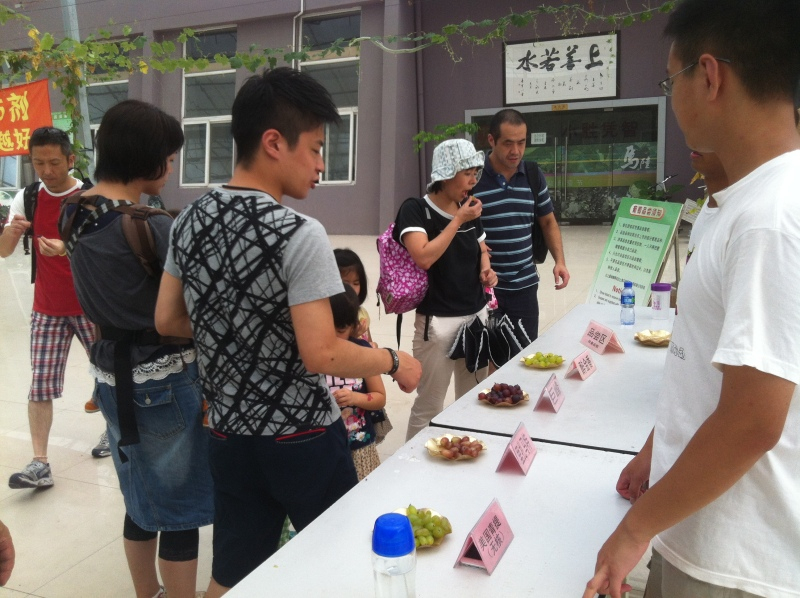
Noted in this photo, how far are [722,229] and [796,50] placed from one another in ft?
0.72

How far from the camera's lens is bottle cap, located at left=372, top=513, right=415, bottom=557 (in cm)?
88

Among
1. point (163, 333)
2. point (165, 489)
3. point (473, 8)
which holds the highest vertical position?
point (473, 8)

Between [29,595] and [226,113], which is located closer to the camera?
[29,595]

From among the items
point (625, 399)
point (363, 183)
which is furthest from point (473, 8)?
point (625, 399)

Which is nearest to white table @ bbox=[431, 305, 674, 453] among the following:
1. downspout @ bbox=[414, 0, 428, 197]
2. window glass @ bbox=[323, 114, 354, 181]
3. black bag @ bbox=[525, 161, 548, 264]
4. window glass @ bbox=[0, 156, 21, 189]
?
black bag @ bbox=[525, 161, 548, 264]

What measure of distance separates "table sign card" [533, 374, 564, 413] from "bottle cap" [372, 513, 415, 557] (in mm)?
979

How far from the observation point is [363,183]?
1134cm

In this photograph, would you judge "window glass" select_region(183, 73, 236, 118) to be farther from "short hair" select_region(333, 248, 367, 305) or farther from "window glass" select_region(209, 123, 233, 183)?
"short hair" select_region(333, 248, 367, 305)

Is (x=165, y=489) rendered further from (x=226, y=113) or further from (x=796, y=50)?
(x=226, y=113)

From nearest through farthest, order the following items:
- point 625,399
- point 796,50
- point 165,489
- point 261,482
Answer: point 796,50, point 261,482, point 165,489, point 625,399

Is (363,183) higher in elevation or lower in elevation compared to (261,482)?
higher

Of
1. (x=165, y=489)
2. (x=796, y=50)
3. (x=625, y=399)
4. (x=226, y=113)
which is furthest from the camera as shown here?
(x=226, y=113)

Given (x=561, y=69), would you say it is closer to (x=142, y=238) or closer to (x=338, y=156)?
(x=338, y=156)

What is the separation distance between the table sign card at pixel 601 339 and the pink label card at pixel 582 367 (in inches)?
9.7
